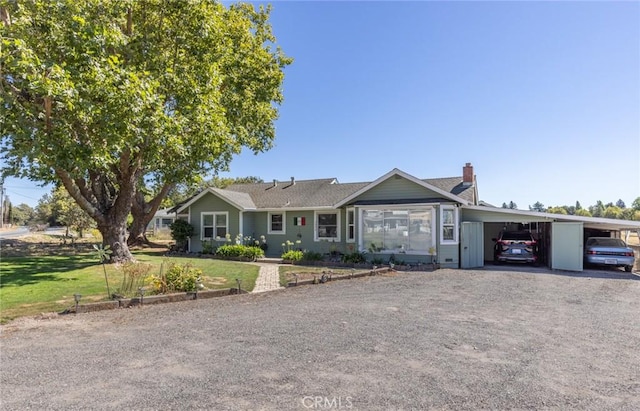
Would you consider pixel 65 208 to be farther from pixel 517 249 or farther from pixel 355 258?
pixel 517 249

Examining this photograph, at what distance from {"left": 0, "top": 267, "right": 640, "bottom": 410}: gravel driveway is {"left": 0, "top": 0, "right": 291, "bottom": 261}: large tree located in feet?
21.1

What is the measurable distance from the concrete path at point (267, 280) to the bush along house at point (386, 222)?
4363 millimetres

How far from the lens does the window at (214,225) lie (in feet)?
75.0

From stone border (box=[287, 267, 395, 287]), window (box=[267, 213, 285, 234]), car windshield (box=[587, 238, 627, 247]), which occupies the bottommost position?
stone border (box=[287, 267, 395, 287])

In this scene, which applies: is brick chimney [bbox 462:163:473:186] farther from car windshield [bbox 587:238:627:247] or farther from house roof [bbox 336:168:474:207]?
car windshield [bbox 587:238:627:247]

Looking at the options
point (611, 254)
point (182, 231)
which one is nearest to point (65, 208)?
point (182, 231)

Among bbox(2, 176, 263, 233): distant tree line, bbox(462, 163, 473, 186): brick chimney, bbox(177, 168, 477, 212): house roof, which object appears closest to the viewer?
bbox(177, 168, 477, 212): house roof

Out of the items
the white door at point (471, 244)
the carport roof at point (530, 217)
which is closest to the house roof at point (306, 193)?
the carport roof at point (530, 217)

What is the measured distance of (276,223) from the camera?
74.6ft

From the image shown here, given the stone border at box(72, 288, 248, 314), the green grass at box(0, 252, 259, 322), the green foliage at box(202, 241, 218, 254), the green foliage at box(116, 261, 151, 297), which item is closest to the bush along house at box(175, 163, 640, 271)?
the green foliage at box(202, 241, 218, 254)

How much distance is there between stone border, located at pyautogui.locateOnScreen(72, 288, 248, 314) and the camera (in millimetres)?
8023

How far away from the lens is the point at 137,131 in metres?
12.2

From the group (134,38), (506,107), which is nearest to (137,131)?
(134,38)

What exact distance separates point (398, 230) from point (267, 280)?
760cm
